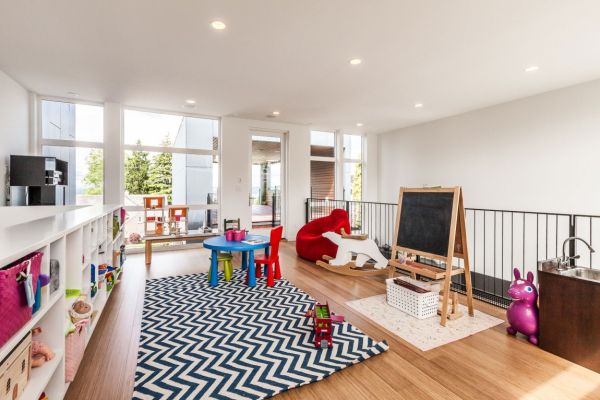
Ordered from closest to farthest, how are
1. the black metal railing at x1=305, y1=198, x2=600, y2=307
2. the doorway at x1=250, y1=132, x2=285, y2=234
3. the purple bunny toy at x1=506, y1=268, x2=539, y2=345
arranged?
the purple bunny toy at x1=506, y1=268, x2=539, y2=345, the black metal railing at x1=305, y1=198, x2=600, y2=307, the doorway at x1=250, y1=132, x2=285, y2=234

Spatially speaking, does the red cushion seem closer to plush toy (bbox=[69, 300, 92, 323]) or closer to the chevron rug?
the chevron rug

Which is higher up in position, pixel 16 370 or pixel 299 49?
pixel 299 49

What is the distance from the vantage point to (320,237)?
15.4 feet

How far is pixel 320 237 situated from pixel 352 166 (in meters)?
3.64

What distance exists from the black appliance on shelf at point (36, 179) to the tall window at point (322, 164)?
185 inches

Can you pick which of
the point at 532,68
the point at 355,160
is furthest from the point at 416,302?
the point at 355,160

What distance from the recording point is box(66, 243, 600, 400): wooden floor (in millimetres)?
1729

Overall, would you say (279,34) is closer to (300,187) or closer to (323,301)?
(323,301)

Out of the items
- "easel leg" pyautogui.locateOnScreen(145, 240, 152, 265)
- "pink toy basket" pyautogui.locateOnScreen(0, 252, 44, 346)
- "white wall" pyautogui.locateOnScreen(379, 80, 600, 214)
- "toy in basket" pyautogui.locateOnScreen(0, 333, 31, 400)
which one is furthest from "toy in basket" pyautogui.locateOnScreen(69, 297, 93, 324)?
"white wall" pyautogui.locateOnScreen(379, 80, 600, 214)

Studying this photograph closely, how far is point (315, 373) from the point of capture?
73.8 inches

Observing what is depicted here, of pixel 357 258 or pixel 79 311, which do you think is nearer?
pixel 79 311

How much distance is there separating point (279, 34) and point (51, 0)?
183 cm

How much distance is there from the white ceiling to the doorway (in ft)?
5.41

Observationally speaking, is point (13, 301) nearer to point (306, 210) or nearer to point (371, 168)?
point (306, 210)
